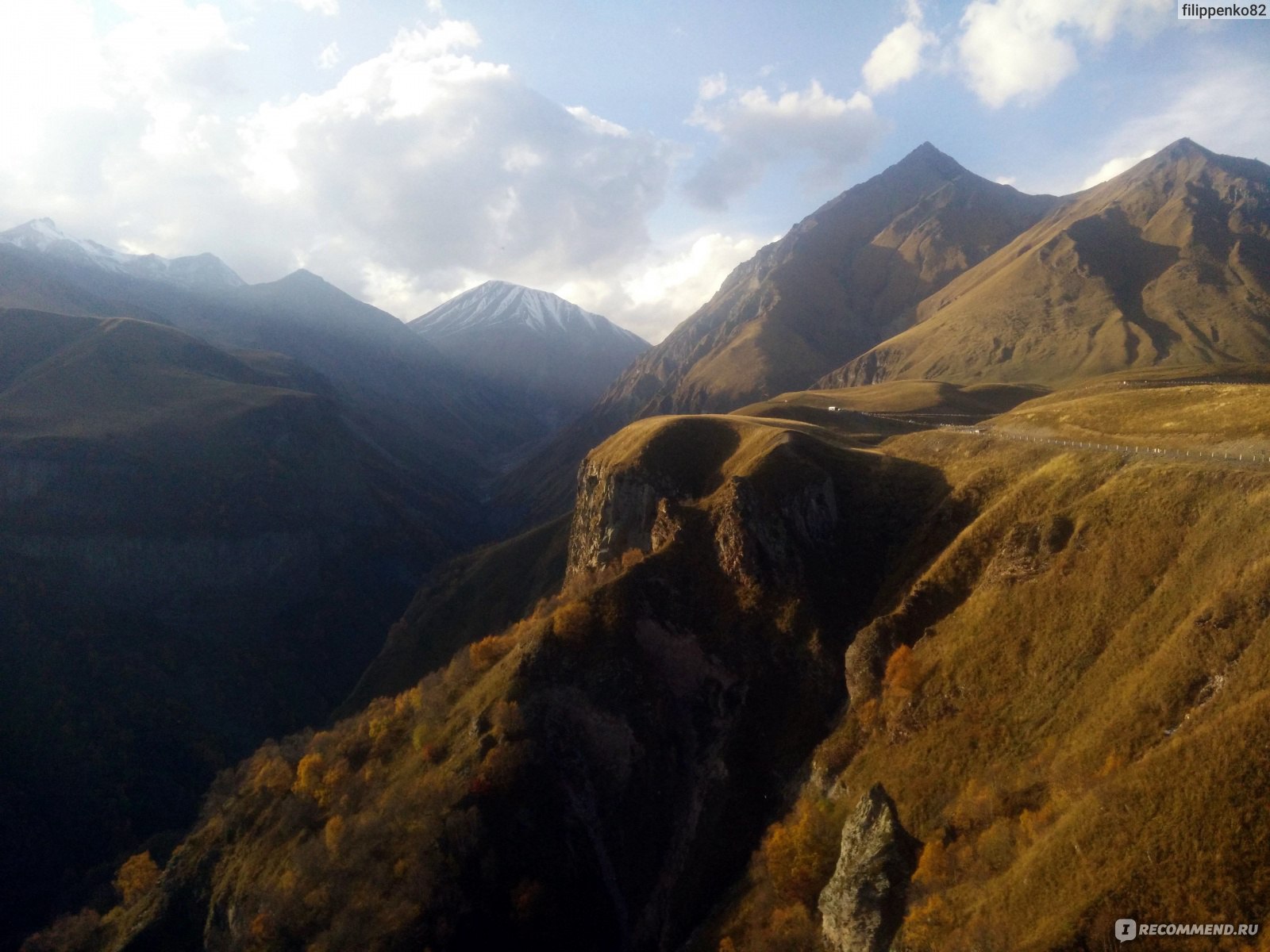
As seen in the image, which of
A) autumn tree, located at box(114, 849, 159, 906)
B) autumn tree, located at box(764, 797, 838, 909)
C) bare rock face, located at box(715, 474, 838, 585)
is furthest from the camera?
autumn tree, located at box(114, 849, 159, 906)

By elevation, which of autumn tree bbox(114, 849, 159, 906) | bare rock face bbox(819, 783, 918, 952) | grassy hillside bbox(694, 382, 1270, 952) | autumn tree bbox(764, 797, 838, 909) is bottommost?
autumn tree bbox(114, 849, 159, 906)

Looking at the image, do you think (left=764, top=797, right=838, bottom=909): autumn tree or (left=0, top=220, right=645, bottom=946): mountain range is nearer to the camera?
(left=764, top=797, right=838, bottom=909): autumn tree

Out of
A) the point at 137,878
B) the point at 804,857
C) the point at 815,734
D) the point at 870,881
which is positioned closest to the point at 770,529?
the point at 815,734

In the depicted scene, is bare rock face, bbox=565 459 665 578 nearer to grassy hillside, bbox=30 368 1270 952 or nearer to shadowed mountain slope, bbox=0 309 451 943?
grassy hillside, bbox=30 368 1270 952

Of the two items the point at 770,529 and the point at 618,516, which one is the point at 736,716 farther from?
the point at 618,516

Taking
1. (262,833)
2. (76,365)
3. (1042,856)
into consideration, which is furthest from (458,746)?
(76,365)

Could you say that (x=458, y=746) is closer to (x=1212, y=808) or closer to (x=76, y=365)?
(x=1212, y=808)

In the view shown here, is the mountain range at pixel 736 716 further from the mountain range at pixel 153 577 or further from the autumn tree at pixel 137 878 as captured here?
the mountain range at pixel 153 577

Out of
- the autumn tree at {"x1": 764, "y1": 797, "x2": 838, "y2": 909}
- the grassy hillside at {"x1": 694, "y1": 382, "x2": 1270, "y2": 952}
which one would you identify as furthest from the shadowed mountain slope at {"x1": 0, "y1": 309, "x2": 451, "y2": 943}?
the grassy hillside at {"x1": 694, "y1": 382, "x2": 1270, "y2": 952}

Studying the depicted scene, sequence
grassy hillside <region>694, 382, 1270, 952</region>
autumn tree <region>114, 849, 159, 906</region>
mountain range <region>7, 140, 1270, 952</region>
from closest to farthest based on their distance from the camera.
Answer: grassy hillside <region>694, 382, 1270, 952</region>, mountain range <region>7, 140, 1270, 952</region>, autumn tree <region>114, 849, 159, 906</region>
